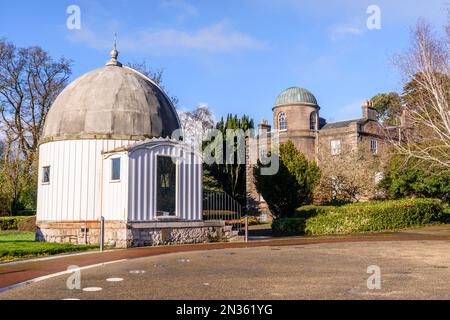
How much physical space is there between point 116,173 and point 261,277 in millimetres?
9487

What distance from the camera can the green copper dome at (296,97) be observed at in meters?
49.5

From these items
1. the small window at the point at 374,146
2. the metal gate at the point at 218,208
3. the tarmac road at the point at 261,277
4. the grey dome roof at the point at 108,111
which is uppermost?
the small window at the point at 374,146

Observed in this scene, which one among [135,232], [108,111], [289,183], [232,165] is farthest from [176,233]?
[232,165]

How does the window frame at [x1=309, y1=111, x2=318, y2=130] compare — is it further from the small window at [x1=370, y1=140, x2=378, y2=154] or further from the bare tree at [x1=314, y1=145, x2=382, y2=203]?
the bare tree at [x1=314, y1=145, x2=382, y2=203]

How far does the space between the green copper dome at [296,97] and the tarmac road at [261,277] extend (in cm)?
3640

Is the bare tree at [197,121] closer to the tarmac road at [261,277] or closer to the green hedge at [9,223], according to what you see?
the green hedge at [9,223]

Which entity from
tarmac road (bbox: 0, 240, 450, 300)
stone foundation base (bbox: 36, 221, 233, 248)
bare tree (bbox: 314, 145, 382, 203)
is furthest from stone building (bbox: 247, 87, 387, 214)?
tarmac road (bbox: 0, 240, 450, 300)

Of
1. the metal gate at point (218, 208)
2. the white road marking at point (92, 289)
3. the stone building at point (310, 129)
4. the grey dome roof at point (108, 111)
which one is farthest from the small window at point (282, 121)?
the white road marking at point (92, 289)

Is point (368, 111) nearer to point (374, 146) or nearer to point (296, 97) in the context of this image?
point (374, 146)

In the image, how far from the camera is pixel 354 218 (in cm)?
2511

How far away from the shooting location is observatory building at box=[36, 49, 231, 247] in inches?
673

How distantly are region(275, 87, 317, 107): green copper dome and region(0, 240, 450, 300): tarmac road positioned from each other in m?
36.4
